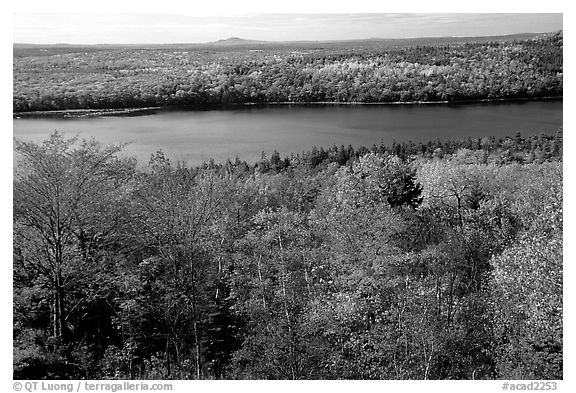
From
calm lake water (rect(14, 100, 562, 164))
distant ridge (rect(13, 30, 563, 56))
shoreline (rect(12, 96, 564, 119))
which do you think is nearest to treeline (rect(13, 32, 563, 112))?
shoreline (rect(12, 96, 564, 119))

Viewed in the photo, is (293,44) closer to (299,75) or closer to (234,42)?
(299,75)

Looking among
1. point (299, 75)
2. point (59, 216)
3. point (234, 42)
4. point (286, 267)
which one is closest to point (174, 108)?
point (234, 42)

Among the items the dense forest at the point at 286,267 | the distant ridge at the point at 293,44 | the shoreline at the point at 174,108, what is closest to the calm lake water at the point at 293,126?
the shoreline at the point at 174,108

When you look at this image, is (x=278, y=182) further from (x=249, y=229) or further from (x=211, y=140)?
(x=211, y=140)

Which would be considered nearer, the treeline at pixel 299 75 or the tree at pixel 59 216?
the tree at pixel 59 216

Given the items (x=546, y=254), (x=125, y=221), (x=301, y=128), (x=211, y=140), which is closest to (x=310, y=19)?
(x=301, y=128)

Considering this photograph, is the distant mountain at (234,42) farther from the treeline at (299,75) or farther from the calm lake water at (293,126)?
the calm lake water at (293,126)

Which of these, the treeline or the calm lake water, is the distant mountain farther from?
the calm lake water

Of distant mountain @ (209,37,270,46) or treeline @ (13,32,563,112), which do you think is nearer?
distant mountain @ (209,37,270,46)
